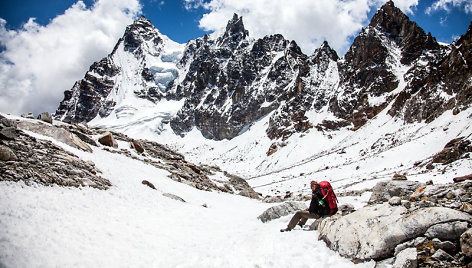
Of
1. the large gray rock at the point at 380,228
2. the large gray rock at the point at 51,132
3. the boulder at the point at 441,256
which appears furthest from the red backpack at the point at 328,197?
the large gray rock at the point at 51,132

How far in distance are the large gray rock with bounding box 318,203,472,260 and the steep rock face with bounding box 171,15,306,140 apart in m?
118

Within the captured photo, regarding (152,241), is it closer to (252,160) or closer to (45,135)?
(45,135)

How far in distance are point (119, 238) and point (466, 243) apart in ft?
26.2

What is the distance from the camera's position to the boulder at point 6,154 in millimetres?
8164

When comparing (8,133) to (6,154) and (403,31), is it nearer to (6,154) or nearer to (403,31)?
(6,154)

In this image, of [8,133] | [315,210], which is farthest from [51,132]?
[315,210]

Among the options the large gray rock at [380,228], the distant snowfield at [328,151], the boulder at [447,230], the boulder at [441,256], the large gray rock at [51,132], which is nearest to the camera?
the boulder at [441,256]

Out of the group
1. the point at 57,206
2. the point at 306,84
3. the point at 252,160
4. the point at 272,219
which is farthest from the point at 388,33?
→ the point at 57,206

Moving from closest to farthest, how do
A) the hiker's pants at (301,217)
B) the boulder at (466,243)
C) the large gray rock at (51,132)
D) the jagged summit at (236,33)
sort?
the boulder at (466,243), the hiker's pants at (301,217), the large gray rock at (51,132), the jagged summit at (236,33)

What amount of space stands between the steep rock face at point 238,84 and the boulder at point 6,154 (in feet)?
386

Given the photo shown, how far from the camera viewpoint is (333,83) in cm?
10688

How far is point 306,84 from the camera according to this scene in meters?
110

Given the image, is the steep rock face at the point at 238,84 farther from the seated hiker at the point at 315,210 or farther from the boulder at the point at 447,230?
the boulder at the point at 447,230

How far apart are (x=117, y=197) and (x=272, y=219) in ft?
22.3
